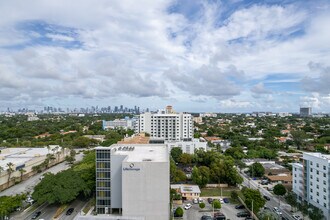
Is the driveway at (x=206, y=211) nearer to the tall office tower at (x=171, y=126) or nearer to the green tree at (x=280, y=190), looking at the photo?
the green tree at (x=280, y=190)

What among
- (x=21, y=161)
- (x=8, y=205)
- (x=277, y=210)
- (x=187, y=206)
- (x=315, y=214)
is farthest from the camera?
(x=21, y=161)

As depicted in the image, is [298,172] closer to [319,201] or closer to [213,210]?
[319,201]

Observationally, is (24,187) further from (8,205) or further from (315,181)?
(315,181)

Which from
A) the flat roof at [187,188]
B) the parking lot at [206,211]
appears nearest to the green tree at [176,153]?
the flat roof at [187,188]

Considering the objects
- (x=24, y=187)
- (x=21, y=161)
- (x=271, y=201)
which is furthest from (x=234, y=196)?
(x=21, y=161)

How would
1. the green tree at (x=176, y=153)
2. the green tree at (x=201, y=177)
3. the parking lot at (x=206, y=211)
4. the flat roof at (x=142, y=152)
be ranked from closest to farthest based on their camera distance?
the flat roof at (x=142, y=152)
the parking lot at (x=206, y=211)
the green tree at (x=201, y=177)
the green tree at (x=176, y=153)

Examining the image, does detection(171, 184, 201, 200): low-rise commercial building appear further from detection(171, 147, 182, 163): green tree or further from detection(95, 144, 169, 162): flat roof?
detection(171, 147, 182, 163): green tree

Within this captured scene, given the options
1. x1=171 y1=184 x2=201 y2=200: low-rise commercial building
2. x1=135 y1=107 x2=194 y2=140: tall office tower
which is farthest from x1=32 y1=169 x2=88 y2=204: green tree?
x1=135 y1=107 x2=194 y2=140: tall office tower
